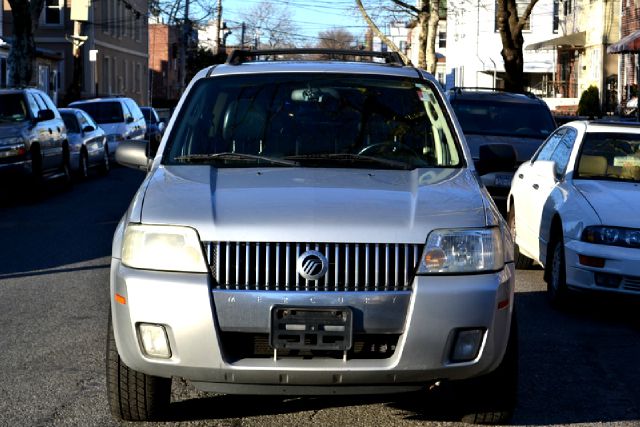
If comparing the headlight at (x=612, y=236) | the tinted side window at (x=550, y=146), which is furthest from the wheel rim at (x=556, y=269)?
the tinted side window at (x=550, y=146)

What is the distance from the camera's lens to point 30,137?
1872 cm

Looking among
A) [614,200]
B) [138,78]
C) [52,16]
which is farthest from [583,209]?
[138,78]

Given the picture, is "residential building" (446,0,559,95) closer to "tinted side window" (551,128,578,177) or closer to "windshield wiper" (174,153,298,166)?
"tinted side window" (551,128,578,177)

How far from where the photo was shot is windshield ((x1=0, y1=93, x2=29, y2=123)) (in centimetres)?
1900

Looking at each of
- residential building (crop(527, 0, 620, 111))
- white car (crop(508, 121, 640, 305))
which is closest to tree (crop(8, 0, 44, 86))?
residential building (crop(527, 0, 620, 111))

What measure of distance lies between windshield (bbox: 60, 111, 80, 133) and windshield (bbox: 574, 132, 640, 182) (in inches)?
588

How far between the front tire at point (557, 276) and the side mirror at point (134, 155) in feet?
11.8

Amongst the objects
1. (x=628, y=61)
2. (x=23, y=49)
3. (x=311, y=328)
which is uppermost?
(x=628, y=61)

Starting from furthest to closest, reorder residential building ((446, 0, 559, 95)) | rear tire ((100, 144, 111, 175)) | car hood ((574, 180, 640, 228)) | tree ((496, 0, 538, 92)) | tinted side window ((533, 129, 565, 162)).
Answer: residential building ((446, 0, 559, 95)), tree ((496, 0, 538, 92)), rear tire ((100, 144, 111, 175)), tinted side window ((533, 129, 565, 162)), car hood ((574, 180, 640, 228))

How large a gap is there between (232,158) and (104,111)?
78.5 ft

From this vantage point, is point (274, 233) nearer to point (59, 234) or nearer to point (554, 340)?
point (554, 340)

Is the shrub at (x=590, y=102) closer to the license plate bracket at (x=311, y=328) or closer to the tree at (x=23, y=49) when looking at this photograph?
the tree at (x=23, y=49)

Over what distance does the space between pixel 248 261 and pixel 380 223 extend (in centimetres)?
60

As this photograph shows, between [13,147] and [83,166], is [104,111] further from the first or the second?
[13,147]
